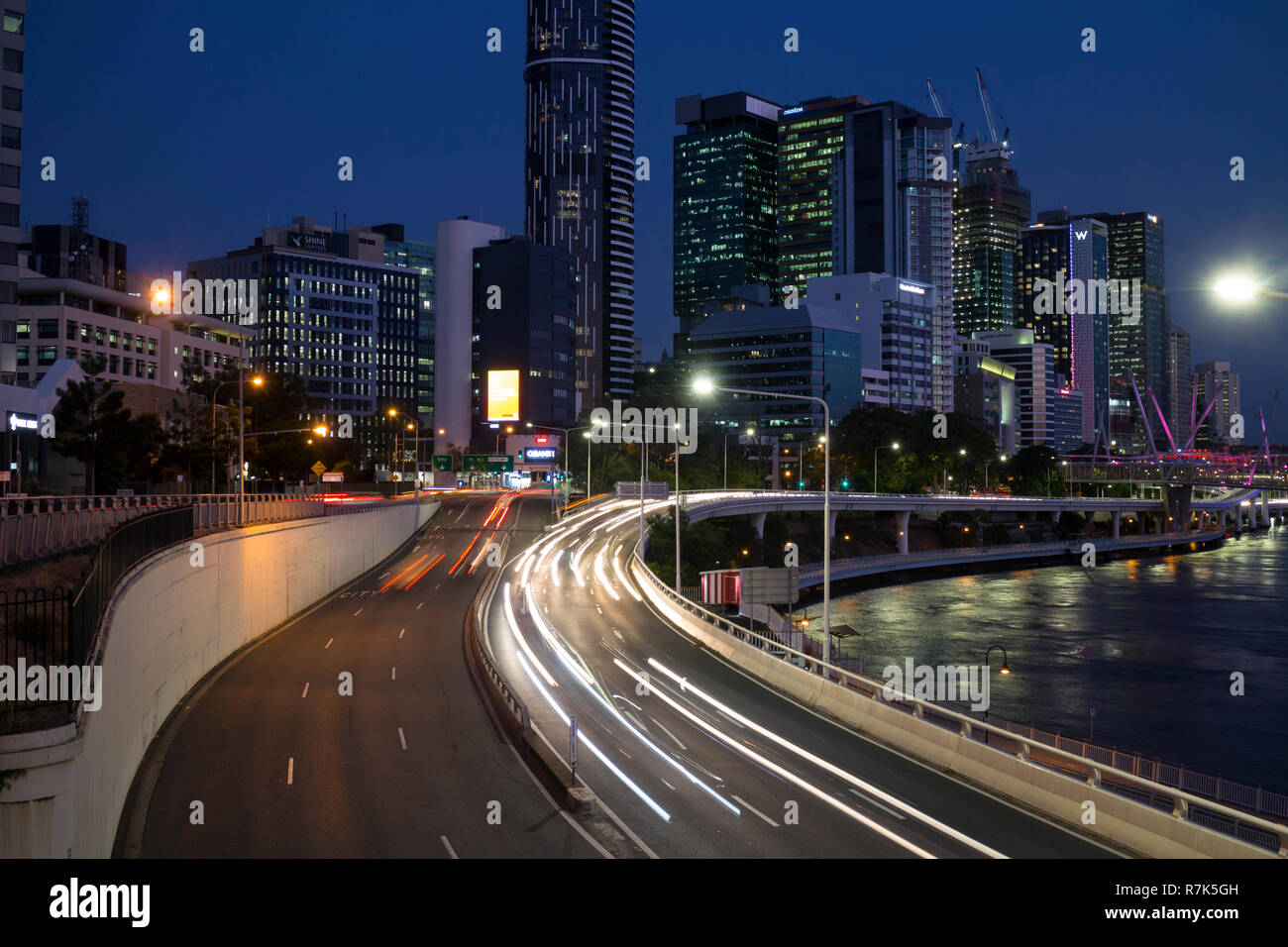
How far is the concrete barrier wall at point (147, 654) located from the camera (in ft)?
42.9

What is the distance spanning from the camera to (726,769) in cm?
2369

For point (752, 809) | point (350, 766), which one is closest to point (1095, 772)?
point (752, 809)

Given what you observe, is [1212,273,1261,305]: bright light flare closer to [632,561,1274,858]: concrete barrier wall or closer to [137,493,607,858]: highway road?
[632,561,1274,858]: concrete barrier wall

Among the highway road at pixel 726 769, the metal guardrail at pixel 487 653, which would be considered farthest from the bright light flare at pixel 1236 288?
the metal guardrail at pixel 487 653

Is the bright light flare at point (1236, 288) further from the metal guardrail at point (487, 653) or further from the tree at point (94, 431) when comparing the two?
the tree at point (94, 431)

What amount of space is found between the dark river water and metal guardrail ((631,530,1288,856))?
918 centimetres

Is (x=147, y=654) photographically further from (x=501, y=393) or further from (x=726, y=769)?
(x=501, y=393)

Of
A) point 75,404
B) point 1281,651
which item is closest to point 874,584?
point 1281,651

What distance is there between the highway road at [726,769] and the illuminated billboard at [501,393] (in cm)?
15058

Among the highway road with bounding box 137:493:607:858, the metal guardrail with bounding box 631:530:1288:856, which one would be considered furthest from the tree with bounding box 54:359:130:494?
the metal guardrail with bounding box 631:530:1288:856

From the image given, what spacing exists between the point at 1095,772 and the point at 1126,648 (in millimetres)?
58335

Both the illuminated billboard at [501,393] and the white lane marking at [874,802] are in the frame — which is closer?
the white lane marking at [874,802]
